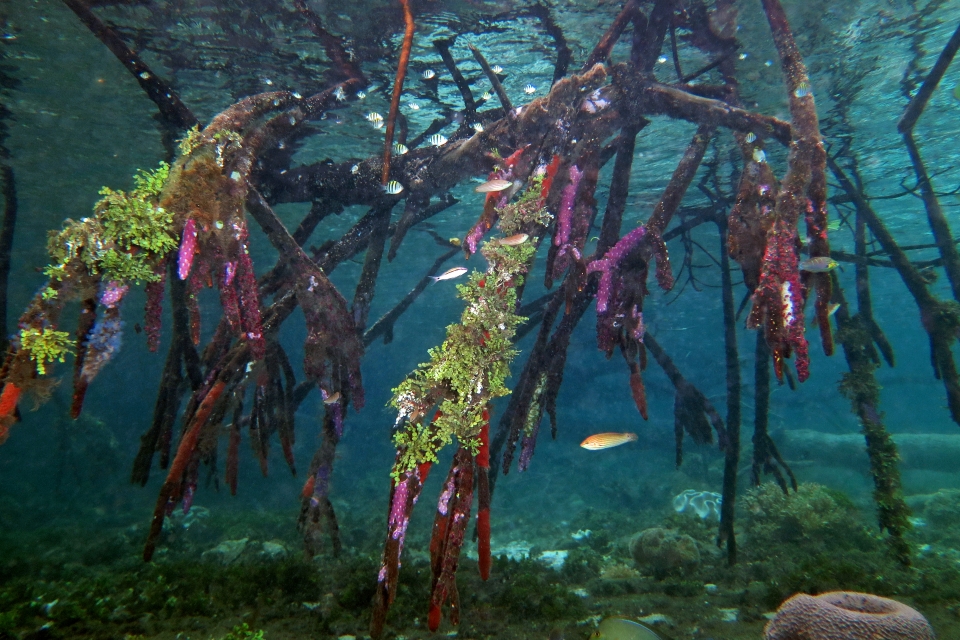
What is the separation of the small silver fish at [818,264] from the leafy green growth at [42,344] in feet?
17.6

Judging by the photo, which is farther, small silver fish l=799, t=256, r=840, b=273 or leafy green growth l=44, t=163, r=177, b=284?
small silver fish l=799, t=256, r=840, b=273

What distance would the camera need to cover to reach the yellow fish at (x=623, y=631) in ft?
10.5

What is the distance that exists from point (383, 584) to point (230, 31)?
33.8 ft

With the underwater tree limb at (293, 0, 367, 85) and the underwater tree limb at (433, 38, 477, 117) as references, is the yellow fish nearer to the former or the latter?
the underwater tree limb at (433, 38, 477, 117)

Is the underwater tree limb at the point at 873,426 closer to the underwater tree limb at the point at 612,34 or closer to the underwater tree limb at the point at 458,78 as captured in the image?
the underwater tree limb at the point at 612,34

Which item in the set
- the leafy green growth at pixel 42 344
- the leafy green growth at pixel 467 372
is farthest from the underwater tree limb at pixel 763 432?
the leafy green growth at pixel 42 344

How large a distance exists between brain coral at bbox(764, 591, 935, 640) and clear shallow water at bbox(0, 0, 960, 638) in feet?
2.78

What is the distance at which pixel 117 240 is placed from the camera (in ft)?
9.29

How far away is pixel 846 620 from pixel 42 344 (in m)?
6.23

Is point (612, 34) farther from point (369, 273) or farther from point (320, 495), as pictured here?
point (320, 495)

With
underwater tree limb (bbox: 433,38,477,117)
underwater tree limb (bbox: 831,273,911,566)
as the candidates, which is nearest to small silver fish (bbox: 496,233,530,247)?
underwater tree limb (bbox: 831,273,911,566)

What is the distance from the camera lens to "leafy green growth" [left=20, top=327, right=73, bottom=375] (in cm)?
258

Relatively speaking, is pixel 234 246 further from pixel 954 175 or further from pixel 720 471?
pixel 954 175

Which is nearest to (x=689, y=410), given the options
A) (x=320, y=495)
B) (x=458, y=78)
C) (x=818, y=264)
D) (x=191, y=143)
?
(x=818, y=264)
